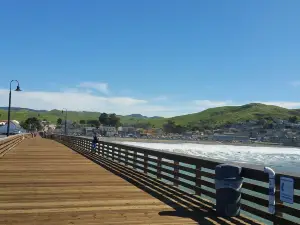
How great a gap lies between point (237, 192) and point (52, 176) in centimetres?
755

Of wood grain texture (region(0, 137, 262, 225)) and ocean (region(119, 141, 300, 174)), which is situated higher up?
wood grain texture (region(0, 137, 262, 225))

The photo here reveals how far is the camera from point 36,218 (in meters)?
7.05

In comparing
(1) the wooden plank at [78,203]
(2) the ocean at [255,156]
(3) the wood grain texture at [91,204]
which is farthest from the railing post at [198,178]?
(2) the ocean at [255,156]

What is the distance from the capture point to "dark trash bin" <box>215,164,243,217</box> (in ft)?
23.7

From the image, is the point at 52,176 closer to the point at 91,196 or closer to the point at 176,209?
the point at 91,196

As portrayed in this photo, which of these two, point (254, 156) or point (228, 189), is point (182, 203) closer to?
point (228, 189)

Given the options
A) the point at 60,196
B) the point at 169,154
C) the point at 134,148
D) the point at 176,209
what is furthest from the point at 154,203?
the point at 134,148

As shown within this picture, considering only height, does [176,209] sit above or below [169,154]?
below

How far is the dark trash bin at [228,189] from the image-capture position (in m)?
7.22

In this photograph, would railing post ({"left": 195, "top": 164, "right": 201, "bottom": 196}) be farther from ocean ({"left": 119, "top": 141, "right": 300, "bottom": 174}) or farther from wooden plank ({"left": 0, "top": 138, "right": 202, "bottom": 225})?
ocean ({"left": 119, "top": 141, "right": 300, "bottom": 174})

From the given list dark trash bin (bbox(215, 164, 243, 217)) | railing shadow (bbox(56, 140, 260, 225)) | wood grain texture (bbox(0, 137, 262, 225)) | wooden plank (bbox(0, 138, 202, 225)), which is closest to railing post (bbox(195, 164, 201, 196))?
railing shadow (bbox(56, 140, 260, 225))

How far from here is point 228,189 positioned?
7.25 m

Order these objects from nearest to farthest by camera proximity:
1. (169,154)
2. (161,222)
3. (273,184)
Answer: (273,184)
(161,222)
(169,154)

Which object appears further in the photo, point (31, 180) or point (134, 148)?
point (134, 148)
